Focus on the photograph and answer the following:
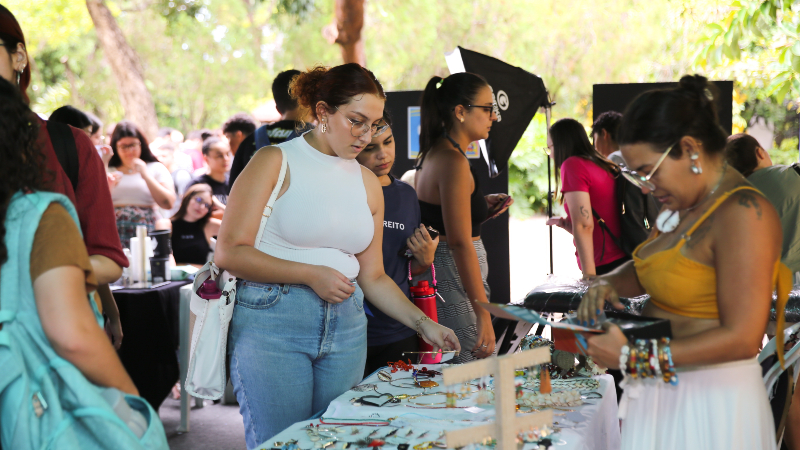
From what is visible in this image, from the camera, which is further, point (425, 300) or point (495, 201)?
point (495, 201)

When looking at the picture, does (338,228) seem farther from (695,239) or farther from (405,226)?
(695,239)

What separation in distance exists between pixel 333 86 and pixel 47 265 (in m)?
0.95

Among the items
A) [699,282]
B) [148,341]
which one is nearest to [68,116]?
[148,341]

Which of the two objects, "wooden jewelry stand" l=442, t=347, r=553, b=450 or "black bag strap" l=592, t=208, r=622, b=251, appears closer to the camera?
"wooden jewelry stand" l=442, t=347, r=553, b=450

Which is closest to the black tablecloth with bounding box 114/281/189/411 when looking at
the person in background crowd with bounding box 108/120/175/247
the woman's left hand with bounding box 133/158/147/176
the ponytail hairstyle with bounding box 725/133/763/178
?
the person in background crowd with bounding box 108/120/175/247

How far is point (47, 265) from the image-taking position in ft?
3.34

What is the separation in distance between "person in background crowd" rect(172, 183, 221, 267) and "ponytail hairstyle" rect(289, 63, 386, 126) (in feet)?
7.67

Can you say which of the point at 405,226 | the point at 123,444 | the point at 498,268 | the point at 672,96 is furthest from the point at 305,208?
the point at 498,268

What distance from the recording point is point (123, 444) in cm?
105

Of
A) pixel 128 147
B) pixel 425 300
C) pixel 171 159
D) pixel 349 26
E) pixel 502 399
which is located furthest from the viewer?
pixel 171 159

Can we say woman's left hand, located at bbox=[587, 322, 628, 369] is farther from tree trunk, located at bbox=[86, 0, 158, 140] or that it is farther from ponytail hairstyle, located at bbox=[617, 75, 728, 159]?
tree trunk, located at bbox=[86, 0, 158, 140]

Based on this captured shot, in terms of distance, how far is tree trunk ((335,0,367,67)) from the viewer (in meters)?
7.01

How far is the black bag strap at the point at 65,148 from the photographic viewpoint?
4.99ft

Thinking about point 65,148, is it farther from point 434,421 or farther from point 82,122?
point 82,122
